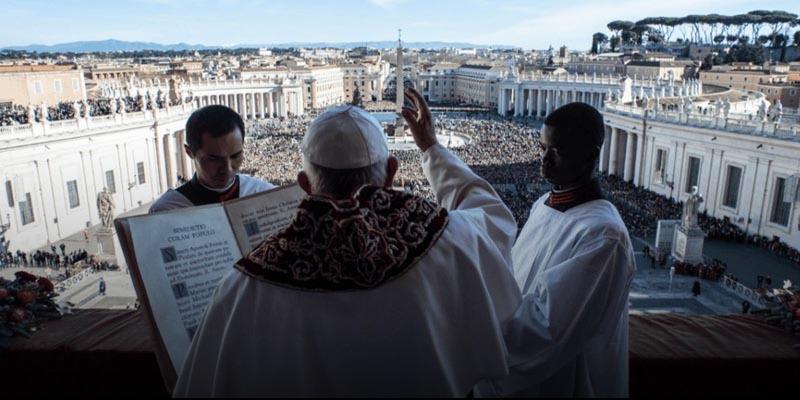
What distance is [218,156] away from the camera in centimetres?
337

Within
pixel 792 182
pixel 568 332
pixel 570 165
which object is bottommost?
pixel 792 182

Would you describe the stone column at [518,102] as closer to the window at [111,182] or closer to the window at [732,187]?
the window at [732,187]

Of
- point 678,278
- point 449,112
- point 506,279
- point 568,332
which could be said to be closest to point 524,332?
point 568,332

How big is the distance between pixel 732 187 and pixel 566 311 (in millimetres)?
28210

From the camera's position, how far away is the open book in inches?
91.8

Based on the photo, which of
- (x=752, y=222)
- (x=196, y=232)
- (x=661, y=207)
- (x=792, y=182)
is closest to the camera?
(x=196, y=232)

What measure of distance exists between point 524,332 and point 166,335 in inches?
63.3

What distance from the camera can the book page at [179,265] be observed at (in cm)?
234

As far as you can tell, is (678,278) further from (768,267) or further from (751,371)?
(751,371)

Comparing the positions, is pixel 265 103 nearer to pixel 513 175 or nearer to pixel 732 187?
pixel 513 175

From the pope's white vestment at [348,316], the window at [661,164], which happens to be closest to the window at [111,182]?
the pope's white vestment at [348,316]

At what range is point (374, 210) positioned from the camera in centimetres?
190

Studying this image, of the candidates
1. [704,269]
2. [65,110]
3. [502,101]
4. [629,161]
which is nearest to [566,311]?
[704,269]

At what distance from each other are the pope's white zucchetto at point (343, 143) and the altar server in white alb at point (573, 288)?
3.85ft
